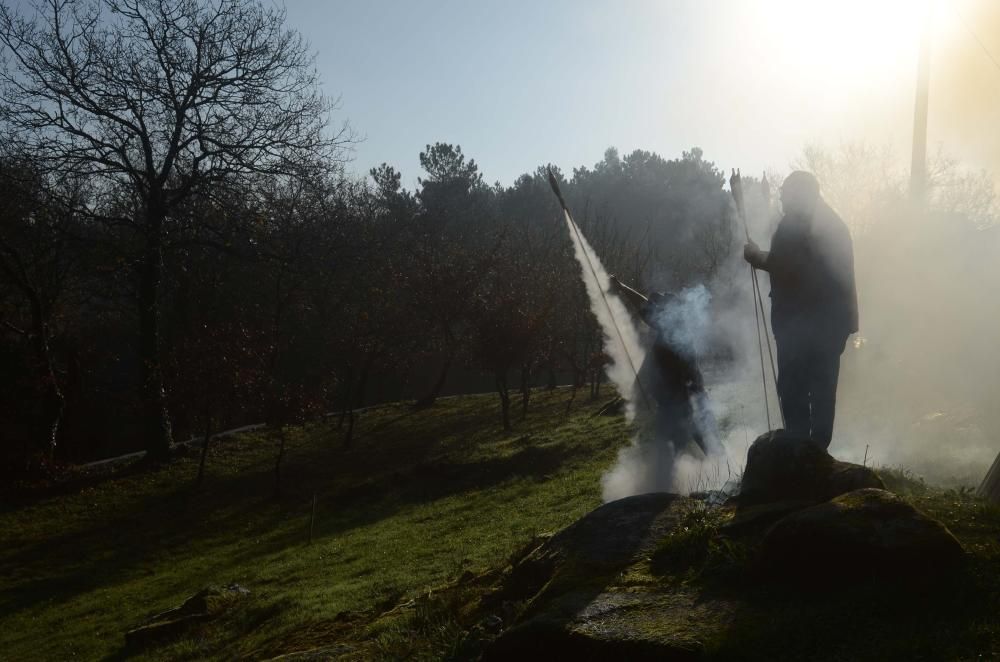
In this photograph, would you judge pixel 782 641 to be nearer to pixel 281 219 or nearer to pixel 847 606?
pixel 847 606

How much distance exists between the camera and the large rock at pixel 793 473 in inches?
218

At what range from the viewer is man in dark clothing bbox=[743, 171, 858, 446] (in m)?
7.59

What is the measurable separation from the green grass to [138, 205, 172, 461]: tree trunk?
2.80ft

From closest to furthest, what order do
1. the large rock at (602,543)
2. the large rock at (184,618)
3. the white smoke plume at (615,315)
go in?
the large rock at (602,543) → the large rock at (184,618) → the white smoke plume at (615,315)

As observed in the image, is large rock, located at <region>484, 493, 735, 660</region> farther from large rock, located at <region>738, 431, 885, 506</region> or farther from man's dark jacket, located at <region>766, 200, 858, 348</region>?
man's dark jacket, located at <region>766, 200, 858, 348</region>

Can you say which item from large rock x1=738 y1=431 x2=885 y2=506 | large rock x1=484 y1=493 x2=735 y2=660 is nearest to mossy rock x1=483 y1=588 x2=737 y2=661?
large rock x1=484 y1=493 x2=735 y2=660

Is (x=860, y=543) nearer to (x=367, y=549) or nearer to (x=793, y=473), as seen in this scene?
(x=793, y=473)

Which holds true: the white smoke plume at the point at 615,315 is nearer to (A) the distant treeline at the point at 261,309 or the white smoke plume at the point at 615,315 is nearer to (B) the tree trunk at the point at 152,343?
(A) the distant treeline at the point at 261,309

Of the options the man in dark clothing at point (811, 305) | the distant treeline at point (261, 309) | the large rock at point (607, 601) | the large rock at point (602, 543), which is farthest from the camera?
the distant treeline at point (261, 309)

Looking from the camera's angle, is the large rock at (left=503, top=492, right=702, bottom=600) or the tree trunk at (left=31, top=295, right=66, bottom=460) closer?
the large rock at (left=503, top=492, right=702, bottom=600)

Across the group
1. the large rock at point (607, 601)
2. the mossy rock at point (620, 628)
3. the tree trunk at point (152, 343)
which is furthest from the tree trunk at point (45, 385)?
the mossy rock at point (620, 628)

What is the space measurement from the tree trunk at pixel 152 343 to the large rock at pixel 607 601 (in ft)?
67.0

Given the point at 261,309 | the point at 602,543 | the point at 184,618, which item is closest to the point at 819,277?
the point at 602,543

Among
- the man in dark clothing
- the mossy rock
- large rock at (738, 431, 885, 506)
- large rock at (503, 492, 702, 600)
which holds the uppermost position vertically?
the man in dark clothing
